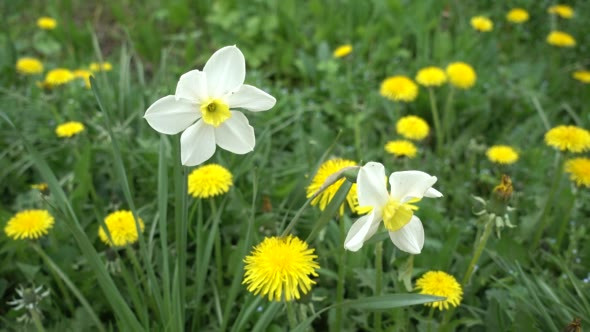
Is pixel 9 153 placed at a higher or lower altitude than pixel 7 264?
higher

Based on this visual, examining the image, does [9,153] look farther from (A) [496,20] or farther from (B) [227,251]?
(A) [496,20]

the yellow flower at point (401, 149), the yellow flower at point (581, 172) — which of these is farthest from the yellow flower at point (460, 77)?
the yellow flower at point (581, 172)

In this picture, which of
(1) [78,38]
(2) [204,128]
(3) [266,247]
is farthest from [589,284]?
(1) [78,38]

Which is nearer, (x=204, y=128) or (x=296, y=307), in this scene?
(x=204, y=128)

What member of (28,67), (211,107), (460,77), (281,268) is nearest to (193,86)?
(211,107)

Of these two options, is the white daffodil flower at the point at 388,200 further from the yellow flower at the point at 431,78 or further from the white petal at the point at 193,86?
the yellow flower at the point at 431,78

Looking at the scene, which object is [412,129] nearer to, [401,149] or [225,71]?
[401,149]

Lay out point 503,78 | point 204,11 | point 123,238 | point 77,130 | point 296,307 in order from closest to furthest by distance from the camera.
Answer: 1. point 296,307
2. point 123,238
3. point 77,130
4. point 503,78
5. point 204,11
